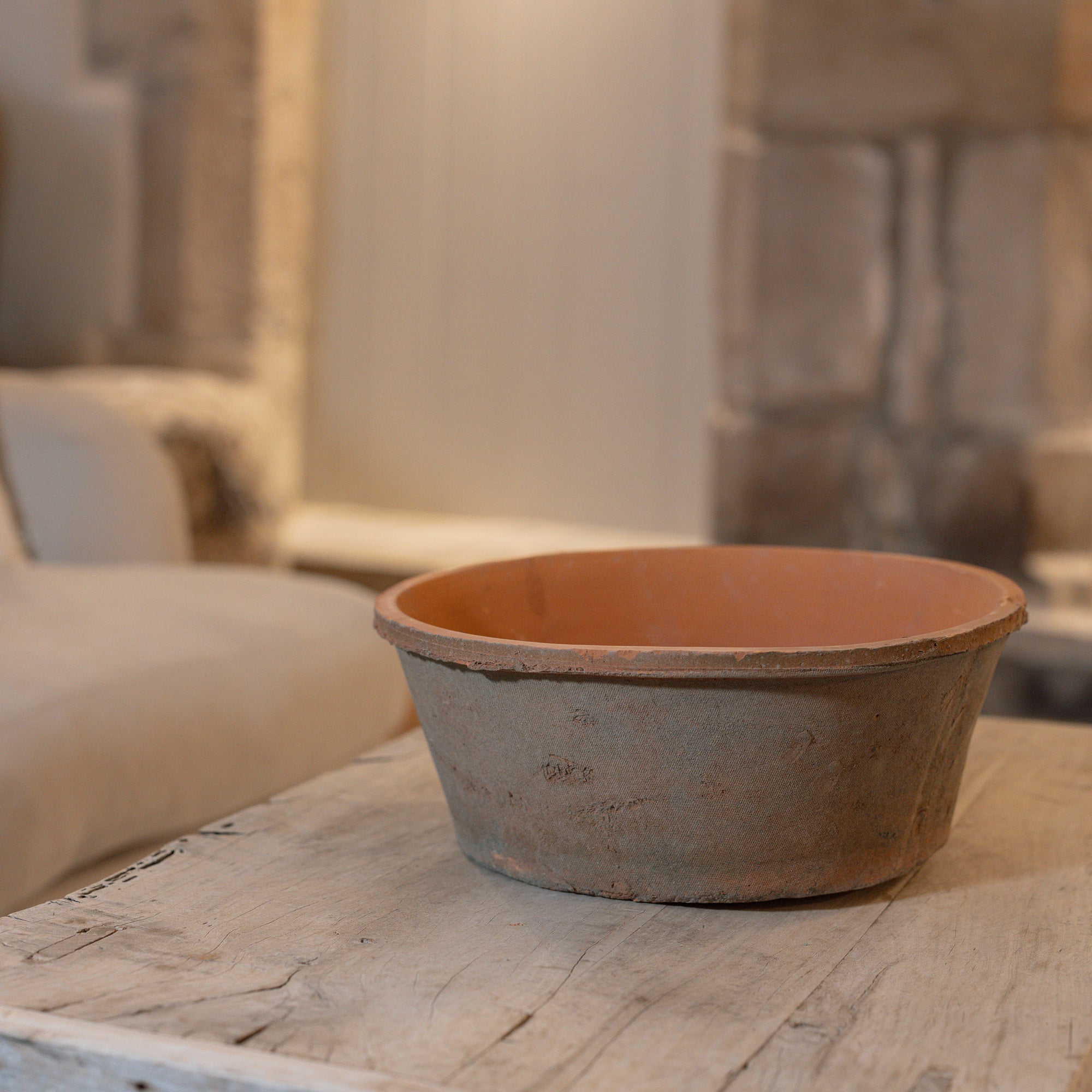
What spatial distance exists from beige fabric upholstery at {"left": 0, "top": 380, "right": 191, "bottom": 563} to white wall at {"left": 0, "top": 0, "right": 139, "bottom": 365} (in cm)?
96

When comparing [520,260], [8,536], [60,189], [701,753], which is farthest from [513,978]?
[60,189]

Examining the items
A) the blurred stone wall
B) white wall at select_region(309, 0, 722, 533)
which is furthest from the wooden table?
white wall at select_region(309, 0, 722, 533)

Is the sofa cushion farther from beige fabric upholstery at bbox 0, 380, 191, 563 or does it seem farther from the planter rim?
the planter rim

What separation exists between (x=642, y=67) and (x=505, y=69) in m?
0.30

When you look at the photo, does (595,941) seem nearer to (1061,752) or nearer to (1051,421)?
(1061,752)

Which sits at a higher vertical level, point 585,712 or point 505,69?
point 505,69

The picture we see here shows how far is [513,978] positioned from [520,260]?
2283 mm

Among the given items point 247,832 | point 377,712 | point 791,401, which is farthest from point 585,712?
point 791,401

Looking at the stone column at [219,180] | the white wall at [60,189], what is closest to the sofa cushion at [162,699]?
the stone column at [219,180]

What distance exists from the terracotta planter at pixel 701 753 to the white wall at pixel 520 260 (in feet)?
5.77

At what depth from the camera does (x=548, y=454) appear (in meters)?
2.82

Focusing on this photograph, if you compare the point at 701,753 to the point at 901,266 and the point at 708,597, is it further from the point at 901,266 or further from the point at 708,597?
the point at 901,266

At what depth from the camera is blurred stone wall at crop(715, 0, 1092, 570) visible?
6.85 feet

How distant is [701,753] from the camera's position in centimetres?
73
